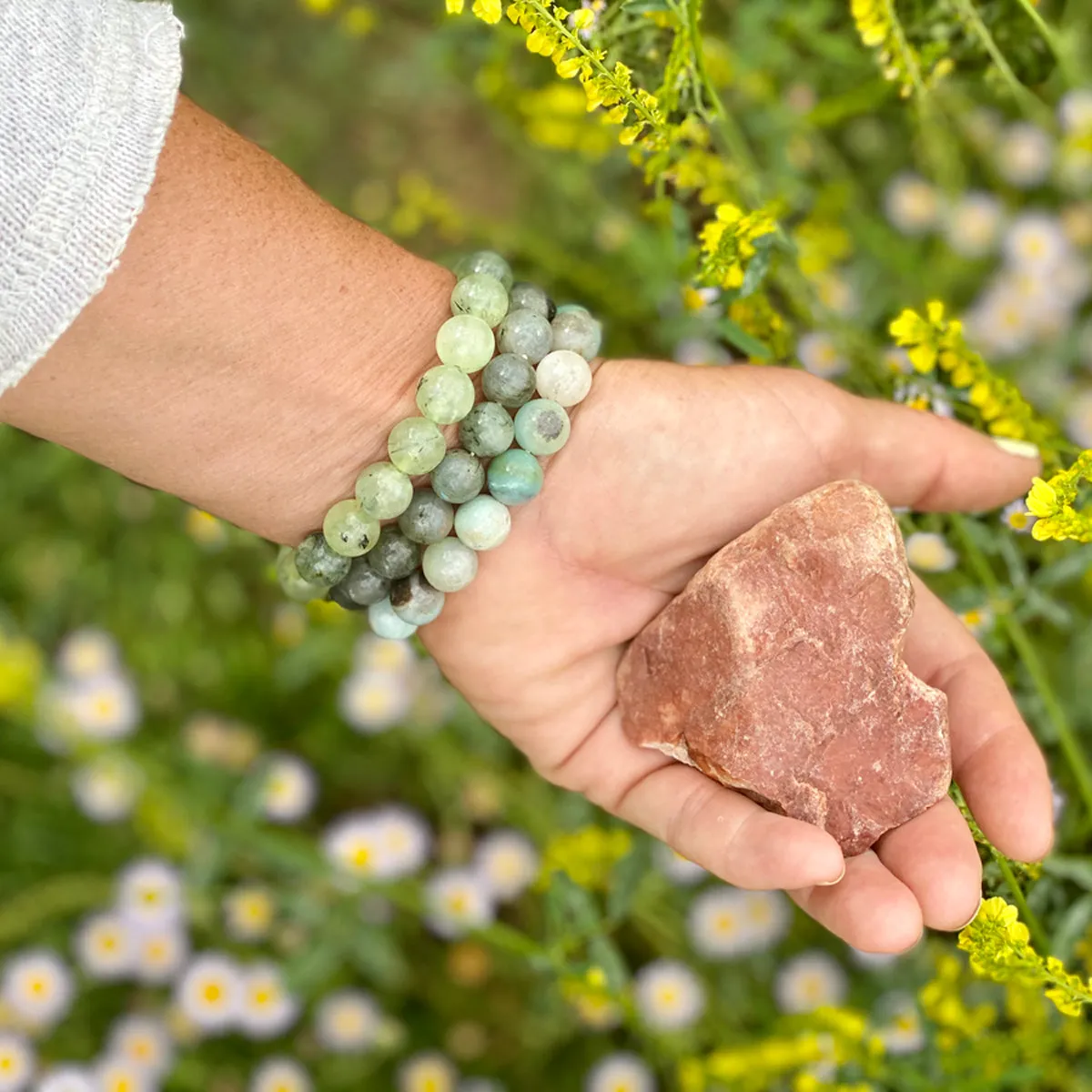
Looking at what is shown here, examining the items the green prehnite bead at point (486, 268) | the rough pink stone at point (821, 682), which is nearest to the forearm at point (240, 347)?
the green prehnite bead at point (486, 268)

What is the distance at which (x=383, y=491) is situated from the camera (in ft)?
3.86

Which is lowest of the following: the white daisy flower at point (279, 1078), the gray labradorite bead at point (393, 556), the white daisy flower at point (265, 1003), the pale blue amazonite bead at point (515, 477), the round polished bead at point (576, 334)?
the white daisy flower at point (279, 1078)

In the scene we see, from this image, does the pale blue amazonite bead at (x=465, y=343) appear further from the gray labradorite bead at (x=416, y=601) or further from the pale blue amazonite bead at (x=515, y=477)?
the gray labradorite bead at (x=416, y=601)

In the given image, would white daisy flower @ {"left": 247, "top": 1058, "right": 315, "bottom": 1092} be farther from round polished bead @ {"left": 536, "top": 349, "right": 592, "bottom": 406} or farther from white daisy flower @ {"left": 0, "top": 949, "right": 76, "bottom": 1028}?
round polished bead @ {"left": 536, "top": 349, "right": 592, "bottom": 406}

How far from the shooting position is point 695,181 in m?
1.25

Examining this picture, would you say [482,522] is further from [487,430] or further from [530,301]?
[530,301]

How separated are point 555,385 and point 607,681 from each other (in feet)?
1.13

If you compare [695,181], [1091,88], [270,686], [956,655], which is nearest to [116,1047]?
[270,686]

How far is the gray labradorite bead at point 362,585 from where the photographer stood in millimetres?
1221

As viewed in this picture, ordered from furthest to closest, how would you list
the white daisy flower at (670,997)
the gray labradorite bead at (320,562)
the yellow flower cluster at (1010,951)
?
1. the white daisy flower at (670,997)
2. the gray labradorite bead at (320,562)
3. the yellow flower cluster at (1010,951)

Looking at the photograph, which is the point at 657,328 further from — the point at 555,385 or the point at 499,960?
the point at 499,960

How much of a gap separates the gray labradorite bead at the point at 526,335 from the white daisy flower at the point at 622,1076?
108 cm

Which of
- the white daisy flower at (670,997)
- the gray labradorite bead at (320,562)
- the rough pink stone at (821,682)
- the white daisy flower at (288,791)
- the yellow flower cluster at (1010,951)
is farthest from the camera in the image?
the white daisy flower at (288,791)

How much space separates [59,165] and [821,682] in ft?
2.89
